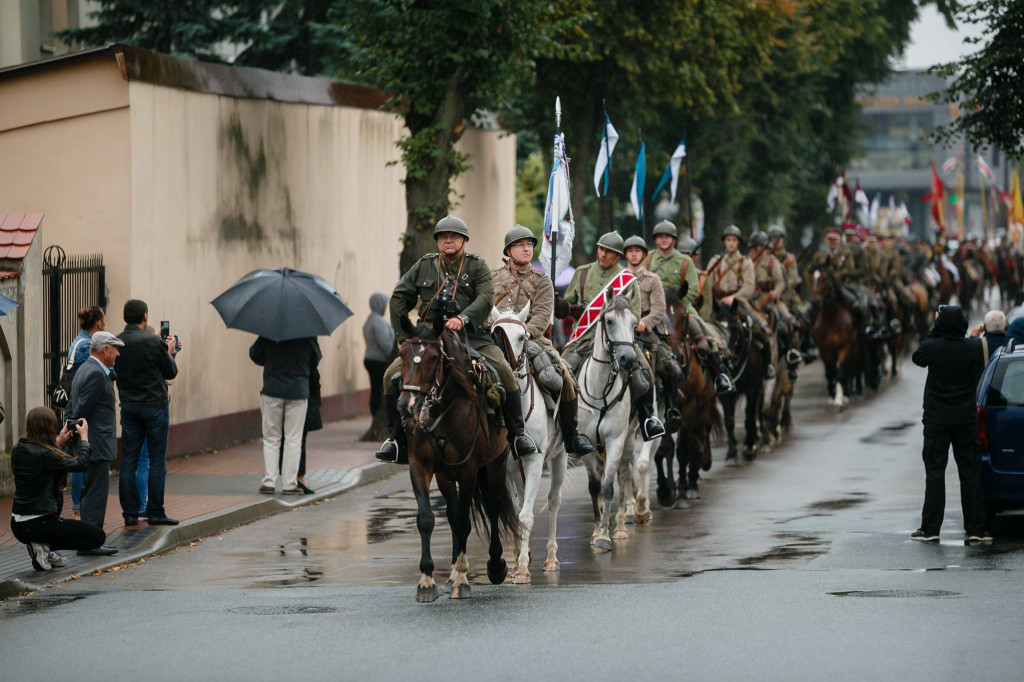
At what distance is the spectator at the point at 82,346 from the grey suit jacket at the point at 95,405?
1017mm

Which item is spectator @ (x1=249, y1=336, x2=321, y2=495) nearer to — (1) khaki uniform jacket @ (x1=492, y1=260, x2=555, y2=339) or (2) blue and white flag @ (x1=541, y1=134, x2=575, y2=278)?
(2) blue and white flag @ (x1=541, y1=134, x2=575, y2=278)

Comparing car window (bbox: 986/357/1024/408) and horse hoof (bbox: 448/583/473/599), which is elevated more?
car window (bbox: 986/357/1024/408)

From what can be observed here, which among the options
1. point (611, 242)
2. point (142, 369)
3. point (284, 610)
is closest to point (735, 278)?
point (611, 242)

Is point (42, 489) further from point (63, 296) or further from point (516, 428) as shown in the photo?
point (63, 296)

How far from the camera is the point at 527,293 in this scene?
13391 millimetres

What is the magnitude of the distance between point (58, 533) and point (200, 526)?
2451mm

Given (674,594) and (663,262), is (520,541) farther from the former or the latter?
(663,262)

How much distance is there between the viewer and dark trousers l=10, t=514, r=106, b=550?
1257 cm

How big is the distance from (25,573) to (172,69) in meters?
9.65

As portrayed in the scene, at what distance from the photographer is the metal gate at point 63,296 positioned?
1884cm

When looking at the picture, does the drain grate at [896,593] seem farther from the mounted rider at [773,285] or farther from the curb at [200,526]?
the mounted rider at [773,285]

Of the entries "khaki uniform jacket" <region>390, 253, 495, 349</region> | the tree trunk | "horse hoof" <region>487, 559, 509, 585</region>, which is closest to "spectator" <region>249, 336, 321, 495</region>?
the tree trunk

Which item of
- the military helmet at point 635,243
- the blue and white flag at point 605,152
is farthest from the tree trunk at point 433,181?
A: the military helmet at point 635,243

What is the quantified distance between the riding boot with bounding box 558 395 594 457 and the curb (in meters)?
3.55
